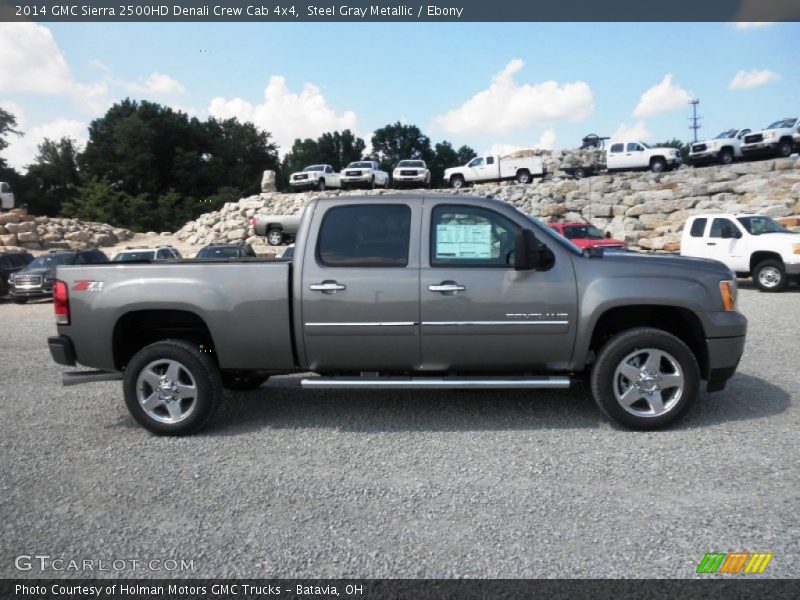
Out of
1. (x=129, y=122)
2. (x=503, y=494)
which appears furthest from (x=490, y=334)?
(x=129, y=122)

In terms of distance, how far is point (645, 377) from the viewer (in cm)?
487

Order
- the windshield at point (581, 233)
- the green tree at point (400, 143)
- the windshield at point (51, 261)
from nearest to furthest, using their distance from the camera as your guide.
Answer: the windshield at point (51, 261) < the windshield at point (581, 233) < the green tree at point (400, 143)

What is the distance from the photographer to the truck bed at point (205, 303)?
4965 mm

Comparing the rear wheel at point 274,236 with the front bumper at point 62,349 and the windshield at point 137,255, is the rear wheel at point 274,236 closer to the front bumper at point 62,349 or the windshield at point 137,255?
the windshield at point 137,255

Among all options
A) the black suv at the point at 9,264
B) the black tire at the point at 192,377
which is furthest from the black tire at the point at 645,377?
the black suv at the point at 9,264

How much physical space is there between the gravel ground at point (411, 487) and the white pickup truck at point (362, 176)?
1357 inches

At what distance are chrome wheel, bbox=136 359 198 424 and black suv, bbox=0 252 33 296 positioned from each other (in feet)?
61.1

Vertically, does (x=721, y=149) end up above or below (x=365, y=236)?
above

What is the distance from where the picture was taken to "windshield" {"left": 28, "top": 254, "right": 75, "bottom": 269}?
1978 centimetres

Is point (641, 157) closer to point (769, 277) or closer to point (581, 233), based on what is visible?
point (581, 233)

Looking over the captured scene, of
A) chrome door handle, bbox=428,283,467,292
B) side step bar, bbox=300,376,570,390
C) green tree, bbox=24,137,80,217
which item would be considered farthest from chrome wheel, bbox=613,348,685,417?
green tree, bbox=24,137,80,217

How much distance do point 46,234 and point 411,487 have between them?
127 ft

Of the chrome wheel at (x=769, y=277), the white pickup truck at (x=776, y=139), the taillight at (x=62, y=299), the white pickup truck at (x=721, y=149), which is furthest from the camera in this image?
the white pickup truck at (x=721, y=149)

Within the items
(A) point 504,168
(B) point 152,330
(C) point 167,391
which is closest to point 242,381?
(B) point 152,330
